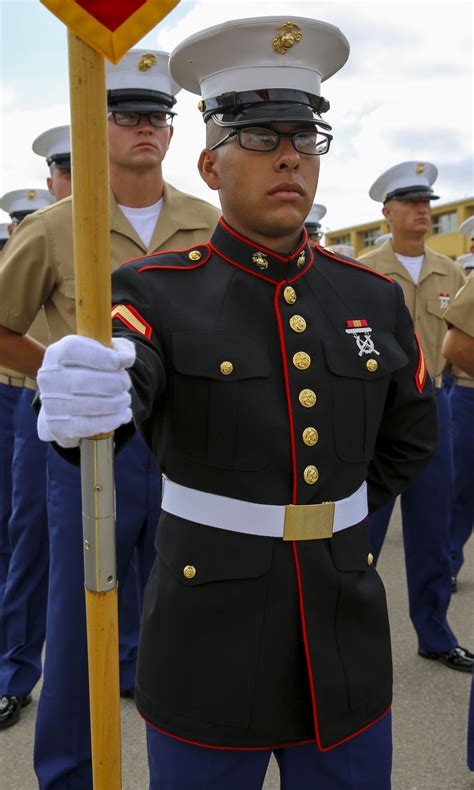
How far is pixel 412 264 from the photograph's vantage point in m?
4.30

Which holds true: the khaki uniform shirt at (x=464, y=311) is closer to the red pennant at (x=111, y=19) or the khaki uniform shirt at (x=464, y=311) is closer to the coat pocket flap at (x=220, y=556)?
the coat pocket flap at (x=220, y=556)

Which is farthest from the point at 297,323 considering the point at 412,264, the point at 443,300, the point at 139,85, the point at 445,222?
the point at 445,222

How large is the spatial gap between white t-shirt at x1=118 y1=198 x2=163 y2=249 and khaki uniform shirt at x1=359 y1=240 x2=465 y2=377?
175 cm

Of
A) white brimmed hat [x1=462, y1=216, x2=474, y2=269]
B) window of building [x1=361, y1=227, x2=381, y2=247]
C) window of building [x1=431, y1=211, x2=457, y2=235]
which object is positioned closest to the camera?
white brimmed hat [x1=462, y1=216, x2=474, y2=269]

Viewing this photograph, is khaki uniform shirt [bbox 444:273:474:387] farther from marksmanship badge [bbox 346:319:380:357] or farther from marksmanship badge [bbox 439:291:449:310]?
marksmanship badge [bbox 346:319:380:357]

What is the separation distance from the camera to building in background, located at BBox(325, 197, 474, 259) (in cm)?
2959

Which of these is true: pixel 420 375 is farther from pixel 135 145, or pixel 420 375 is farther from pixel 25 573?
pixel 25 573

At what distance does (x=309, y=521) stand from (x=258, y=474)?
0.13 metres

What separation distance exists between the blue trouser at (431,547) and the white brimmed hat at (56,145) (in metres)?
2.08

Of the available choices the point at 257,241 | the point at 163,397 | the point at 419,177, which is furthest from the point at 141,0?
the point at 419,177

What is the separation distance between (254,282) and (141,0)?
0.57 m

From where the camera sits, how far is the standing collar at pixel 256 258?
5.16 feet

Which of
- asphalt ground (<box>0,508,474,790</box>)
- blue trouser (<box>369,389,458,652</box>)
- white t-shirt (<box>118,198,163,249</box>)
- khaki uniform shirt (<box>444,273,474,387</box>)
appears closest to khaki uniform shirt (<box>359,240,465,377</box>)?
blue trouser (<box>369,389,458,652</box>)

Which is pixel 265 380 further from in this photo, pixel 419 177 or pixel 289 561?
pixel 419 177
